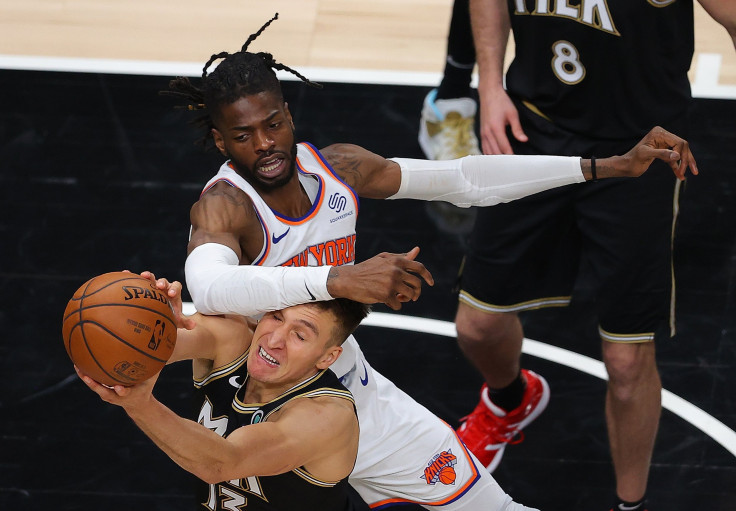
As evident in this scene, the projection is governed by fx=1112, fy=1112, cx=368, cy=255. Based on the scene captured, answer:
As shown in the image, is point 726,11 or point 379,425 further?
point 726,11

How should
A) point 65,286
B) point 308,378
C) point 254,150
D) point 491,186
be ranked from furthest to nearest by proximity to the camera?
1. point 65,286
2. point 491,186
3. point 254,150
4. point 308,378

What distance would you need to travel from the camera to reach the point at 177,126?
22.1ft

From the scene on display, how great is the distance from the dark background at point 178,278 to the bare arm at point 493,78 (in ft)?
4.31

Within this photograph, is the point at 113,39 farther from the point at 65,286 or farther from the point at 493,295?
the point at 493,295

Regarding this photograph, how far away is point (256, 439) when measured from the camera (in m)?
2.97

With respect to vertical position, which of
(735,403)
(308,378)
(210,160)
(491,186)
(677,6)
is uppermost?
(677,6)

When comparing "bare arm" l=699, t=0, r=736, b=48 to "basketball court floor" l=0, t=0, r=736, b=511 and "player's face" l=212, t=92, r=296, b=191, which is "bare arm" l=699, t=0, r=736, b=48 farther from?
"basketball court floor" l=0, t=0, r=736, b=511

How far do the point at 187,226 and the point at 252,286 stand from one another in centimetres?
283

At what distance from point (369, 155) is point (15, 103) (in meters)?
3.63

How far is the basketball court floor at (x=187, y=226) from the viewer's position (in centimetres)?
468

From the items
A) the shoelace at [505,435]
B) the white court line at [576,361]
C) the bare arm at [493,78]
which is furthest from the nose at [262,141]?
the white court line at [576,361]

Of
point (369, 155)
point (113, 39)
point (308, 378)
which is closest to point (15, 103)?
point (113, 39)

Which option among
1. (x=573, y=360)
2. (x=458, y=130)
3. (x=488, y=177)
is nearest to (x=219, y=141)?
(x=488, y=177)

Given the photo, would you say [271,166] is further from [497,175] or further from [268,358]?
[497,175]
